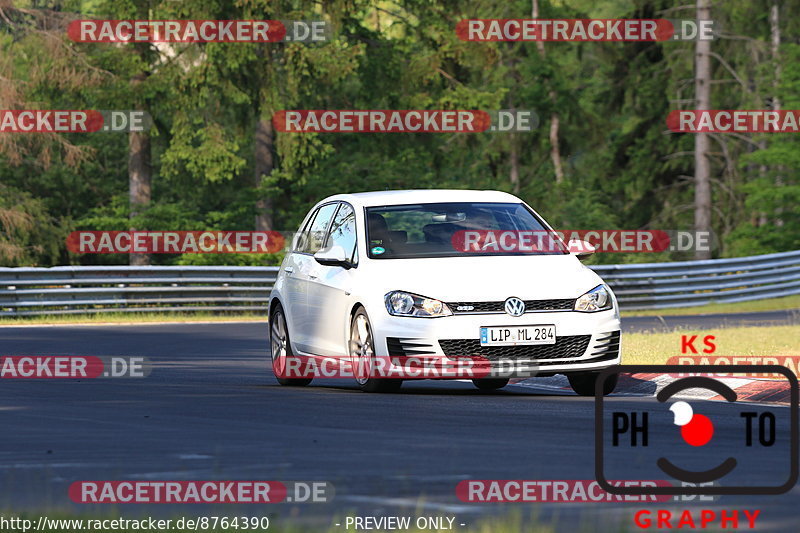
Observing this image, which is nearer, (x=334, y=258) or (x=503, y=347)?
(x=503, y=347)

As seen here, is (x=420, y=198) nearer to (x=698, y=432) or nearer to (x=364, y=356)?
(x=364, y=356)

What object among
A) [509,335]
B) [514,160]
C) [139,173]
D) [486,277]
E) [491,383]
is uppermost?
[514,160]

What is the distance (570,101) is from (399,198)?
4641 centimetres

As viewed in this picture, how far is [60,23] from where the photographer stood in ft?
145

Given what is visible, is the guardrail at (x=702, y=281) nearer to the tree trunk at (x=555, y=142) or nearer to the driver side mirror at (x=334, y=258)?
the driver side mirror at (x=334, y=258)

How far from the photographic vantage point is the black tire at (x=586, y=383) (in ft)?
46.5

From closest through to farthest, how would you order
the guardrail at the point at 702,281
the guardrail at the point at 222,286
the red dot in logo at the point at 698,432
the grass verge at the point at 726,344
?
the red dot in logo at the point at 698,432 → the grass verge at the point at 726,344 → the guardrail at the point at 222,286 → the guardrail at the point at 702,281

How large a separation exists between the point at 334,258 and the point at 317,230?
1.80 m

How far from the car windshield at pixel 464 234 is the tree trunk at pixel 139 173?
29759mm

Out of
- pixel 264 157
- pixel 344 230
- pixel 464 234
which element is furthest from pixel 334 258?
pixel 264 157

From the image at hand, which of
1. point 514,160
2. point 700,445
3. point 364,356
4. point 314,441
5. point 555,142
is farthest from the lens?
point 555,142

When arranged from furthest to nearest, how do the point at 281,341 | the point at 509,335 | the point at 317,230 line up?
1. the point at 317,230
2. the point at 281,341
3. the point at 509,335

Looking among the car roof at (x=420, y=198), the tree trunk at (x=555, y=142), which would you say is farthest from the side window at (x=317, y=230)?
the tree trunk at (x=555, y=142)

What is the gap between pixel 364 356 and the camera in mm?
14109
